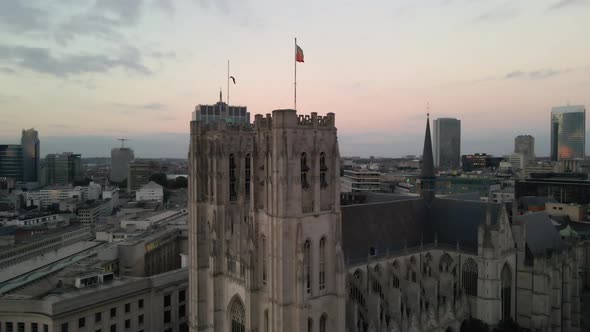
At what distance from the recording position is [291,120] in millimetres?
35531

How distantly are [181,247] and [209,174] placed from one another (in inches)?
1826

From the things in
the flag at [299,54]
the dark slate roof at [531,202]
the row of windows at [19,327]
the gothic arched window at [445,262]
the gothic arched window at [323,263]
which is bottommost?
the row of windows at [19,327]

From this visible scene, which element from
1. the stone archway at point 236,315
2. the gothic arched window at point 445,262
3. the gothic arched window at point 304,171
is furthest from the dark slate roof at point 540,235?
the stone archway at point 236,315

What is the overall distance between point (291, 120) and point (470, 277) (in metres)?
34.5

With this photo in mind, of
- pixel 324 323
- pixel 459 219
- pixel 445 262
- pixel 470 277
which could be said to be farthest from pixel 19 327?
pixel 459 219

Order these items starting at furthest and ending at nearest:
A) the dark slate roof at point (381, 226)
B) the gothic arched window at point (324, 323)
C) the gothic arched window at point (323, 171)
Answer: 1. the dark slate roof at point (381, 226)
2. the gothic arched window at point (323, 171)
3. the gothic arched window at point (324, 323)

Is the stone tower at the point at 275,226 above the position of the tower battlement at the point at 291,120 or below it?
below

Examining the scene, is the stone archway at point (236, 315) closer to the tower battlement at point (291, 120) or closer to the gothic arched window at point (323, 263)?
the gothic arched window at point (323, 263)

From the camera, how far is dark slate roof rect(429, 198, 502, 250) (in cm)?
5712

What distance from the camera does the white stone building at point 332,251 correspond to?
3597cm

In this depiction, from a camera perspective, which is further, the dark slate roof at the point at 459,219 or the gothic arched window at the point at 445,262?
the dark slate roof at the point at 459,219

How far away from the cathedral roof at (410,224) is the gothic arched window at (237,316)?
12.7 m

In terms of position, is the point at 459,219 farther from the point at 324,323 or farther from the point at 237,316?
the point at 237,316

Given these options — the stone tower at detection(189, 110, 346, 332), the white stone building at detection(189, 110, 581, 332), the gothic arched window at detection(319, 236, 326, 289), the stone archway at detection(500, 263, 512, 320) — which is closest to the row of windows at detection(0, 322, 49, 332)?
the white stone building at detection(189, 110, 581, 332)
